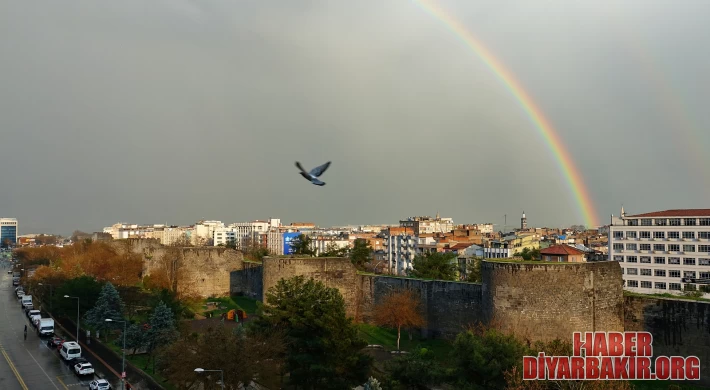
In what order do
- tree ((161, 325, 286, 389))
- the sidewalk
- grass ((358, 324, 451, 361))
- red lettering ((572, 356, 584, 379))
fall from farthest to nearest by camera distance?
grass ((358, 324, 451, 361))
the sidewalk
tree ((161, 325, 286, 389))
red lettering ((572, 356, 584, 379))

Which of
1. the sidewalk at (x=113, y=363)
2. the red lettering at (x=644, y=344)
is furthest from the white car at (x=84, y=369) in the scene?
the red lettering at (x=644, y=344)

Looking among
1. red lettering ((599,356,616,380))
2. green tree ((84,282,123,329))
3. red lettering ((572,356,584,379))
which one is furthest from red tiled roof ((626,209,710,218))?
green tree ((84,282,123,329))

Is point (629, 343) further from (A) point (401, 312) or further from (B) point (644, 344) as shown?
(A) point (401, 312)

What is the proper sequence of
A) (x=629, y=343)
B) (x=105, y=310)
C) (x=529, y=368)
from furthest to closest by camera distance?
(x=105, y=310) < (x=629, y=343) < (x=529, y=368)

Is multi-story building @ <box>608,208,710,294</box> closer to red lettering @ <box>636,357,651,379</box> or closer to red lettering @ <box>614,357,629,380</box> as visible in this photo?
red lettering @ <box>636,357,651,379</box>

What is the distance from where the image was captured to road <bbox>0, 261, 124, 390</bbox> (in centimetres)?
2917

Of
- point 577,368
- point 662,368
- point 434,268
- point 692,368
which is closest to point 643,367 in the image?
point 662,368

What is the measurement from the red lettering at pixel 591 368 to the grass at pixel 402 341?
1106cm

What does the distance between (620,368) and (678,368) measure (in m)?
5.67

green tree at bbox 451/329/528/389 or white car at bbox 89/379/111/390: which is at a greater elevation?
green tree at bbox 451/329/528/389

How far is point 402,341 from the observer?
121 feet

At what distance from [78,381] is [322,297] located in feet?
47.1

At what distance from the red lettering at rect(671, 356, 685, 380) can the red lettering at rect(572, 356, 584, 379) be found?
24.6 feet

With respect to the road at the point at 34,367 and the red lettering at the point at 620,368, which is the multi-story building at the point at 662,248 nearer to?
the red lettering at the point at 620,368
